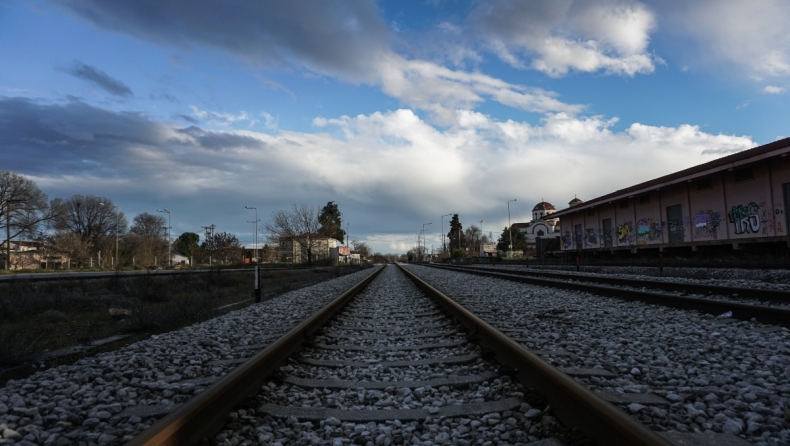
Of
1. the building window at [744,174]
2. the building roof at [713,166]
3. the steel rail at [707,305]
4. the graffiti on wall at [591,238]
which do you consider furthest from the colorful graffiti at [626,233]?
the steel rail at [707,305]

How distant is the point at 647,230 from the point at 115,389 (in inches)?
1312

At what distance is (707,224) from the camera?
2553 cm

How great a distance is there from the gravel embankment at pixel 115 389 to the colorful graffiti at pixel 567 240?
137 ft

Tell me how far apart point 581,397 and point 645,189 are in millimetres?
30720

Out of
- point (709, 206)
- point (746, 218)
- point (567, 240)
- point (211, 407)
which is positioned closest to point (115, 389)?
point (211, 407)

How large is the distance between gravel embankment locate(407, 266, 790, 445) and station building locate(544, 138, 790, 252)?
57.4 ft

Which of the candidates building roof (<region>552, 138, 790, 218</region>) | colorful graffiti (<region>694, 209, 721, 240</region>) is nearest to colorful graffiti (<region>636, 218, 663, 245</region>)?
building roof (<region>552, 138, 790, 218</region>)

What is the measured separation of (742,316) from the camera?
21.4 feet

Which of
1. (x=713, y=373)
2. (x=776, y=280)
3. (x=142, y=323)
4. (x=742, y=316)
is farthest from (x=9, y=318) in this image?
(x=776, y=280)

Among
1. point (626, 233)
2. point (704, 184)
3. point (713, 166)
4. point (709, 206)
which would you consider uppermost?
point (713, 166)

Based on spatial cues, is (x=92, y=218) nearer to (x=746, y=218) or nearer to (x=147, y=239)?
(x=147, y=239)

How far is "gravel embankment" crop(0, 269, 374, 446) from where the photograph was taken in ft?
9.80

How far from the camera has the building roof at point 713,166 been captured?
786 inches

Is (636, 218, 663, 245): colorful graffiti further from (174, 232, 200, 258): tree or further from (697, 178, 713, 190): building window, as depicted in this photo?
(174, 232, 200, 258): tree
